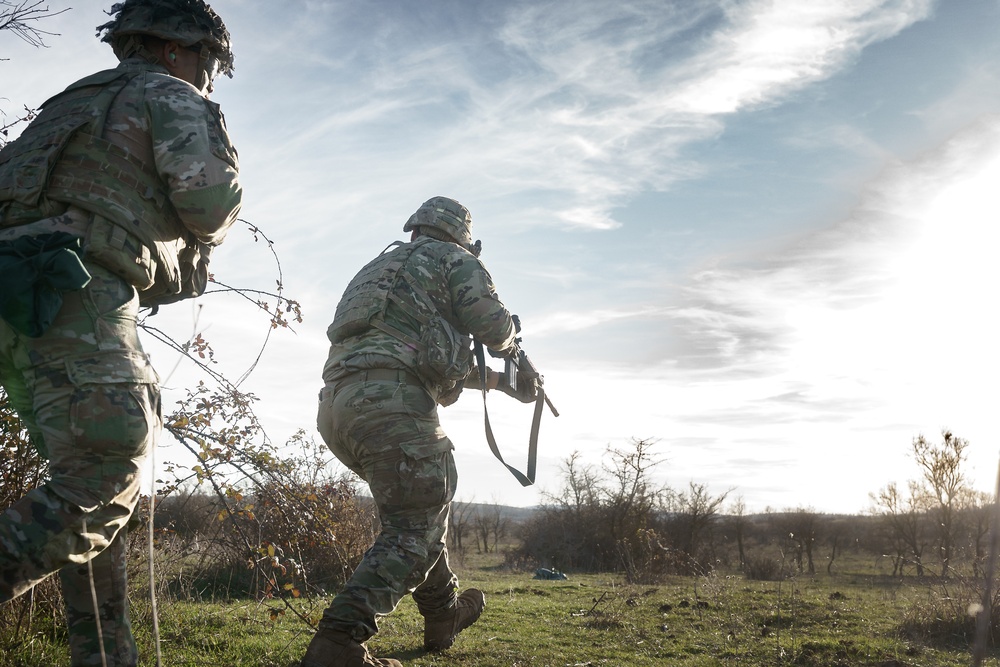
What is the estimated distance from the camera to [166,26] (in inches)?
112

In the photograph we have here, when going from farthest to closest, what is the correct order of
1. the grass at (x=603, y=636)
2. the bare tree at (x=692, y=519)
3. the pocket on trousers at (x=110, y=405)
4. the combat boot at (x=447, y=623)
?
the bare tree at (x=692, y=519), the combat boot at (x=447, y=623), the grass at (x=603, y=636), the pocket on trousers at (x=110, y=405)

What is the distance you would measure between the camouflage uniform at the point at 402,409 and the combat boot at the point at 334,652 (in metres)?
0.04

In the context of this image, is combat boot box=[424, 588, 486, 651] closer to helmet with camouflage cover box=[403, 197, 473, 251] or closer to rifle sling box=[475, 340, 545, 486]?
rifle sling box=[475, 340, 545, 486]

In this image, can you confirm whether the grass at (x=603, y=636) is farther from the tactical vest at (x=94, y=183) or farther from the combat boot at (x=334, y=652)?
the tactical vest at (x=94, y=183)

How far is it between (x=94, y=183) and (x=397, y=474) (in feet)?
6.18

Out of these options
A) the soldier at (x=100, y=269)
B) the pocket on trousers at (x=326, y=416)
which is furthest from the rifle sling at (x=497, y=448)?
the soldier at (x=100, y=269)

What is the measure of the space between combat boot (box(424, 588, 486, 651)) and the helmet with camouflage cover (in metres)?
2.14

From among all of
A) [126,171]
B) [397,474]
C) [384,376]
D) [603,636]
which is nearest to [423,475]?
[397,474]

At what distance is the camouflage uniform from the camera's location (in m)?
3.51

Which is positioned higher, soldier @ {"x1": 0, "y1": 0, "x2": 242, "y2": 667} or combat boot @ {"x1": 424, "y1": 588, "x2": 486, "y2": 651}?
soldier @ {"x1": 0, "y1": 0, "x2": 242, "y2": 667}

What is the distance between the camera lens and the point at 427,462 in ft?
12.1

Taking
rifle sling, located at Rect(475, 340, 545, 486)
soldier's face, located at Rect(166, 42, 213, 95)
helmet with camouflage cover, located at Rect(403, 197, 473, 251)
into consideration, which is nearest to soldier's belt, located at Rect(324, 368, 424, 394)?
rifle sling, located at Rect(475, 340, 545, 486)

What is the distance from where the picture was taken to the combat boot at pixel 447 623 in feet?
14.3

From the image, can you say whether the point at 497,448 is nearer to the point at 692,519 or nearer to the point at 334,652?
the point at 334,652
